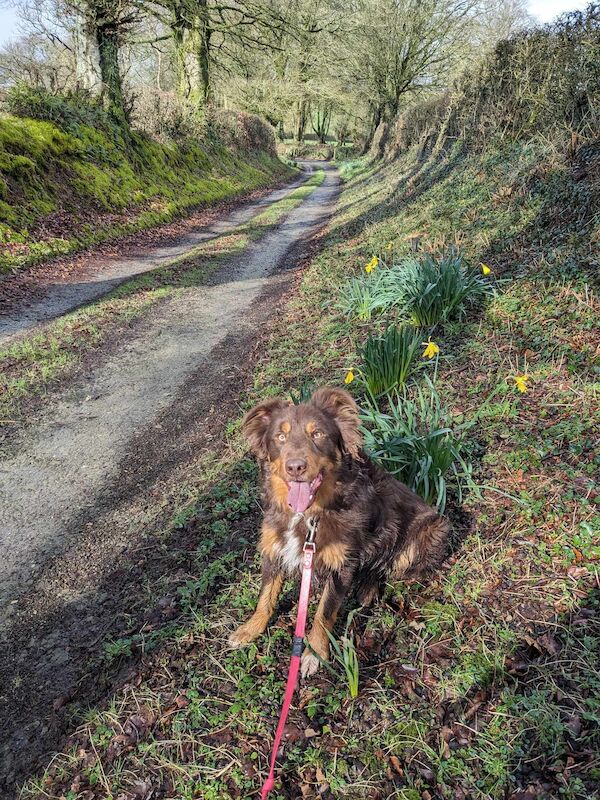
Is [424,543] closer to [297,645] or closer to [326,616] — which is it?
[326,616]

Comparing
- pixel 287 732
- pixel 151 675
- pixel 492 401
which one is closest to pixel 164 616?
pixel 151 675

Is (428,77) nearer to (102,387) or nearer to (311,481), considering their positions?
(102,387)

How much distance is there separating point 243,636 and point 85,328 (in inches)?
229

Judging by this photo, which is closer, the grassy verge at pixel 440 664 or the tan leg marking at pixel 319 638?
the grassy verge at pixel 440 664

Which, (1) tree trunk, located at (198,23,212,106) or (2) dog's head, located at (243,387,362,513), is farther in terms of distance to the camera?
(1) tree trunk, located at (198,23,212,106)

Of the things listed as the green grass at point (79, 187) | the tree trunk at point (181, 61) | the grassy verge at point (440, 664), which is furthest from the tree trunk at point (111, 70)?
the grassy verge at point (440, 664)

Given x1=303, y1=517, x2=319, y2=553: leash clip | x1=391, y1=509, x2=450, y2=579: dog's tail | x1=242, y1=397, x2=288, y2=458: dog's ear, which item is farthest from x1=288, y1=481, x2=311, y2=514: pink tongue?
x1=391, y1=509, x2=450, y2=579: dog's tail

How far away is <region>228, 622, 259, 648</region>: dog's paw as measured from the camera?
2.74 metres

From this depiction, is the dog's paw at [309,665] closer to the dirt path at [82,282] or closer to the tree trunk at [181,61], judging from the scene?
the dirt path at [82,282]

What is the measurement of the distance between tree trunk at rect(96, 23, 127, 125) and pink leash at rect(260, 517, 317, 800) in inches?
671

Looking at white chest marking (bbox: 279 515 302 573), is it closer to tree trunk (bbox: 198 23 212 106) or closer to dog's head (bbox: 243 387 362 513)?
dog's head (bbox: 243 387 362 513)

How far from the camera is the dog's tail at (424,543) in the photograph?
2879 mm

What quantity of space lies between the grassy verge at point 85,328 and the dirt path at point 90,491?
38cm

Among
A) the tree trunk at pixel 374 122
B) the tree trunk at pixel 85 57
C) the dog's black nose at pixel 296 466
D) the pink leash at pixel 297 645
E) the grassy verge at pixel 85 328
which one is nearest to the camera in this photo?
the pink leash at pixel 297 645
